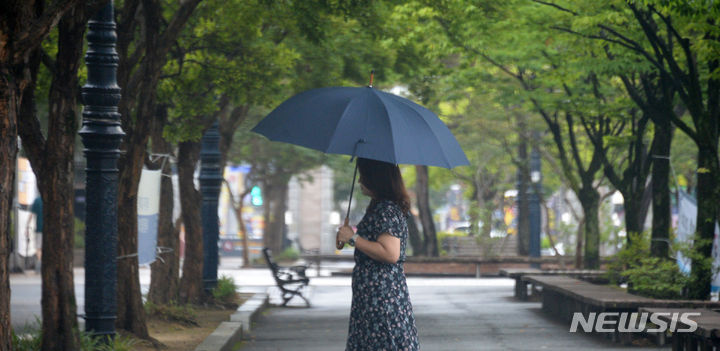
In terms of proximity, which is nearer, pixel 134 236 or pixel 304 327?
pixel 134 236

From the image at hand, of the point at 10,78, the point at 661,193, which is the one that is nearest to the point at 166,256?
the point at 661,193

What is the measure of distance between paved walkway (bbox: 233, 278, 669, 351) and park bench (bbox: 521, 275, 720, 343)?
0.30 meters

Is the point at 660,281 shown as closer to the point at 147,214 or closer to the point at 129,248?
the point at 147,214

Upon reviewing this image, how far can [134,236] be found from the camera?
507 inches

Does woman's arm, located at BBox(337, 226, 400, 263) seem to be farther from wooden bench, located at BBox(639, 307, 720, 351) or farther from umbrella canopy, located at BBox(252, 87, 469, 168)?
wooden bench, located at BBox(639, 307, 720, 351)

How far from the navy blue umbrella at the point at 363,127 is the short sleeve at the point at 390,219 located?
0.21 metres

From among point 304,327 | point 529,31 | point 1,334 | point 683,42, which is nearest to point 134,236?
point 304,327

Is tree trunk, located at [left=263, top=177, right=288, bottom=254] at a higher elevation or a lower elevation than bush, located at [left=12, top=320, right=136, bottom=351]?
higher

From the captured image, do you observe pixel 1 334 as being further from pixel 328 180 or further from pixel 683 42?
pixel 328 180

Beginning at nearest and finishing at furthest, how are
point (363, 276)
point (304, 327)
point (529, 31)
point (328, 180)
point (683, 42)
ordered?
point (363, 276)
point (683, 42)
point (304, 327)
point (529, 31)
point (328, 180)

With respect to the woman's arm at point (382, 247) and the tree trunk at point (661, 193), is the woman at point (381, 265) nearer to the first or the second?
the woman's arm at point (382, 247)

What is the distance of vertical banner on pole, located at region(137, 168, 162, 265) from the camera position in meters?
13.3

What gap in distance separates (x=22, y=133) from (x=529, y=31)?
12.0 meters

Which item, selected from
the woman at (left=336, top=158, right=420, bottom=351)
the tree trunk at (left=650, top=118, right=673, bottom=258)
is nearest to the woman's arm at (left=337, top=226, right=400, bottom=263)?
the woman at (left=336, top=158, right=420, bottom=351)
